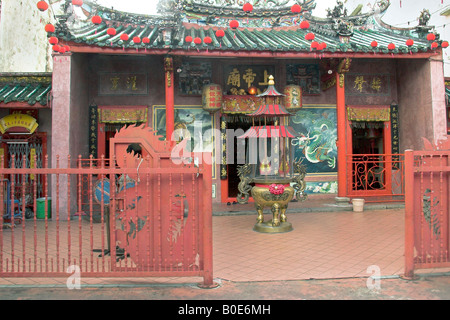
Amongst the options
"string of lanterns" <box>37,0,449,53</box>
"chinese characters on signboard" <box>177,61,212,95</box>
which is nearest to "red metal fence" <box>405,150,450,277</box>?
"string of lanterns" <box>37,0,449,53</box>

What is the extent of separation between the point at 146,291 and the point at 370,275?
259cm

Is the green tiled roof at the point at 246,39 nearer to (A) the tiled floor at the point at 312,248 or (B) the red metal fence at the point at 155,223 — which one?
(A) the tiled floor at the point at 312,248

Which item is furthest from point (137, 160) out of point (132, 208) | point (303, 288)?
point (303, 288)

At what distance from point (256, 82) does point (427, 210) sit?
271 inches

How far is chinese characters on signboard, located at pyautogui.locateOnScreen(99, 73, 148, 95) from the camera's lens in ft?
32.3

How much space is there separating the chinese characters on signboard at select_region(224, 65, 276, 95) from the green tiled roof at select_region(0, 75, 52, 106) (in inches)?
185

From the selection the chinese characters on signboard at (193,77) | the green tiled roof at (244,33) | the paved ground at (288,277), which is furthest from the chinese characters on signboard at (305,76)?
the paved ground at (288,277)

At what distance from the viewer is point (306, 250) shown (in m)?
5.46

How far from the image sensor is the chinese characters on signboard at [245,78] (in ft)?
33.5

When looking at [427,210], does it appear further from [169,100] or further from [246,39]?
[246,39]

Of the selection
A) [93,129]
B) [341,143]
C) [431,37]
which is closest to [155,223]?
[93,129]

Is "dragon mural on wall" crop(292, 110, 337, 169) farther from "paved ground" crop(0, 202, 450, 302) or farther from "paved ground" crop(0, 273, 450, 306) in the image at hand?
"paved ground" crop(0, 273, 450, 306)

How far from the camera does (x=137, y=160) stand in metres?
3.86

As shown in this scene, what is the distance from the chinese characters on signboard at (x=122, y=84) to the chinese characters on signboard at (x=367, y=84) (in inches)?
236
